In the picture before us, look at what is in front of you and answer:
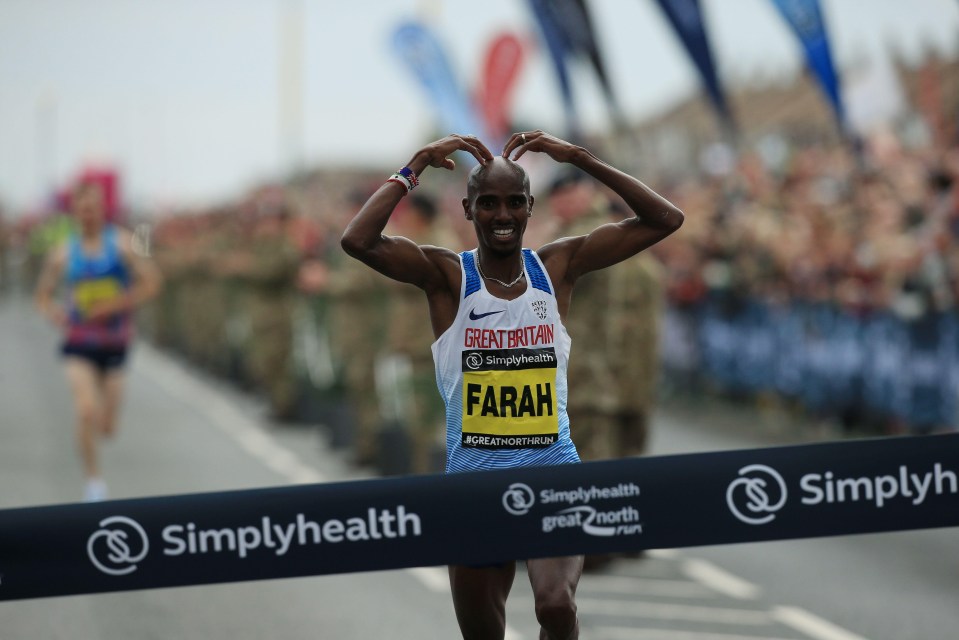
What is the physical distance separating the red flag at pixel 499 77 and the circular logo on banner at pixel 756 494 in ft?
49.4

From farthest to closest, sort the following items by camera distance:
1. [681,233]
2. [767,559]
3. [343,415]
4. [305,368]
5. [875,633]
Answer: [681,233], [305,368], [343,415], [767,559], [875,633]

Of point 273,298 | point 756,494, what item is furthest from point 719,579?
point 273,298

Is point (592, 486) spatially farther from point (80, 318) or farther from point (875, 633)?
point (80, 318)

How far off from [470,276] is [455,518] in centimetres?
80

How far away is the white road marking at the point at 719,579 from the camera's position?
29.1 ft

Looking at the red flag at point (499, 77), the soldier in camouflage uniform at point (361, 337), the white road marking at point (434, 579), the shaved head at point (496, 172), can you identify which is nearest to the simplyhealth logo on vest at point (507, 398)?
the shaved head at point (496, 172)

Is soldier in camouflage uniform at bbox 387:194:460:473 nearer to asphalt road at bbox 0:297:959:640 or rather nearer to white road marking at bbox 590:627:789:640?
asphalt road at bbox 0:297:959:640

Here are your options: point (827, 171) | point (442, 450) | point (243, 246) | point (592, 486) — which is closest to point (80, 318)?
point (442, 450)

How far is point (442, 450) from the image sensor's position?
1059 cm

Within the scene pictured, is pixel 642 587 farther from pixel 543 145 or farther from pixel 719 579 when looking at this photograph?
pixel 543 145

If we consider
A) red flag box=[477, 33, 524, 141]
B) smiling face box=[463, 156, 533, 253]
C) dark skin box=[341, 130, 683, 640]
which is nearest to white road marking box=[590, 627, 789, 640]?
dark skin box=[341, 130, 683, 640]

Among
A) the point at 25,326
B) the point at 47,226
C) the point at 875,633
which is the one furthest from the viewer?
the point at 47,226

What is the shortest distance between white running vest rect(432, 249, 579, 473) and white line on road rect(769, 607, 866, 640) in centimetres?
289

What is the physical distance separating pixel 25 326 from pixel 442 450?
2734cm
